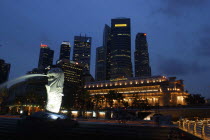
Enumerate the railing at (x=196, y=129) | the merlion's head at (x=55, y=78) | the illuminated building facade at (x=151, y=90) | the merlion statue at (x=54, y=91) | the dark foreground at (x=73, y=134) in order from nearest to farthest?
the railing at (x=196, y=129) → the dark foreground at (x=73, y=134) → the merlion statue at (x=54, y=91) → the merlion's head at (x=55, y=78) → the illuminated building facade at (x=151, y=90)

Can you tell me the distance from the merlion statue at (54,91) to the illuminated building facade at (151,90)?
8620cm

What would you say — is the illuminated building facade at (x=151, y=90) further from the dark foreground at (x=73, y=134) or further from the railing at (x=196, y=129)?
the dark foreground at (x=73, y=134)

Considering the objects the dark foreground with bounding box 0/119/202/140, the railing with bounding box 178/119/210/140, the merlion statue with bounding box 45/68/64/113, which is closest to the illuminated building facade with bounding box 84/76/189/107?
the merlion statue with bounding box 45/68/64/113

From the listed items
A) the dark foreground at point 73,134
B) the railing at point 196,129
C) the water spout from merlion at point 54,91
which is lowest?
the dark foreground at point 73,134

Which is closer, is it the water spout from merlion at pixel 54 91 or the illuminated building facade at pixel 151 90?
the water spout from merlion at pixel 54 91

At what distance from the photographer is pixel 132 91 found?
14050 cm

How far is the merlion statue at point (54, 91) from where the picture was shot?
30.2 metres

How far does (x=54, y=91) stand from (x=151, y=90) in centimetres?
11246

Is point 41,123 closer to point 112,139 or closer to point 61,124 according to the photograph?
point 61,124

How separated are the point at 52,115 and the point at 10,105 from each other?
4063 inches

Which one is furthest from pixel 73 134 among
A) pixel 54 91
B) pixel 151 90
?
pixel 151 90

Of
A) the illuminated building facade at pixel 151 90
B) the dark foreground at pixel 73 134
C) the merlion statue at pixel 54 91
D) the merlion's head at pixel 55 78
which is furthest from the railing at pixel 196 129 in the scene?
the illuminated building facade at pixel 151 90

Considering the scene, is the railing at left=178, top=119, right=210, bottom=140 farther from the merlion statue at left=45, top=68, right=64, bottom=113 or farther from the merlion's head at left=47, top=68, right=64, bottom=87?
the merlion's head at left=47, top=68, right=64, bottom=87

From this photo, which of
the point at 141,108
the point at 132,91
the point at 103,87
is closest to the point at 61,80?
the point at 141,108
